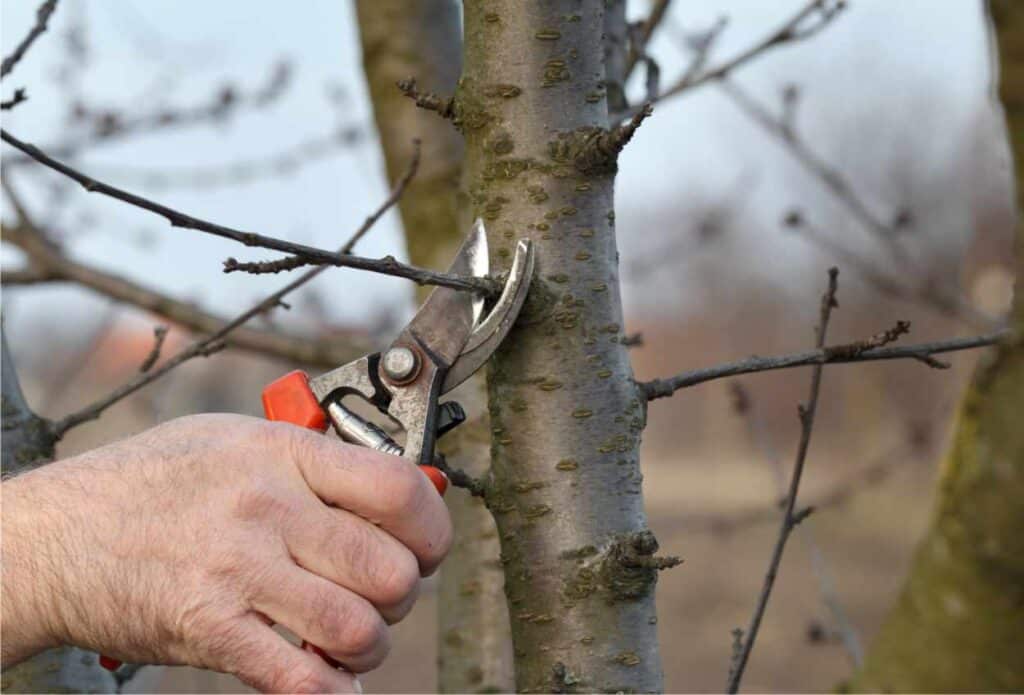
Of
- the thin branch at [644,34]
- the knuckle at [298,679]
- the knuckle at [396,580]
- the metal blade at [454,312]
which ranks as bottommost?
the knuckle at [298,679]

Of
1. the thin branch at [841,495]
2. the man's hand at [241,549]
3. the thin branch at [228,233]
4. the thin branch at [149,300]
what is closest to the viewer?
the thin branch at [228,233]

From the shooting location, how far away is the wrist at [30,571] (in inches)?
55.0

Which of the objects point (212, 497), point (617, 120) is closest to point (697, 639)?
point (617, 120)

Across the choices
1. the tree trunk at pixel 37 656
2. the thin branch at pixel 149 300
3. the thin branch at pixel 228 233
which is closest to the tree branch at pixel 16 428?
the tree trunk at pixel 37 656

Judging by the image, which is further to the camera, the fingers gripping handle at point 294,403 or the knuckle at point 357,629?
the fingers gripping handle at point 294,403

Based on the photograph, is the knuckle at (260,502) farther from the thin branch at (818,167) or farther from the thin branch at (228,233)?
the thin branch at (818,167)

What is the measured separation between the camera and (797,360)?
158cm

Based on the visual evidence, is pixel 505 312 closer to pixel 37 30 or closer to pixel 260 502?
pixel 260 502

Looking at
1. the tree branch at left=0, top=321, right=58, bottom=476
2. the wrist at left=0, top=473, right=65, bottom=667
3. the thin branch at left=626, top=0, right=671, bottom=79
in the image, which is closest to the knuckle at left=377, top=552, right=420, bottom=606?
the wrist at left=0, top=473, right=65, bottom=667

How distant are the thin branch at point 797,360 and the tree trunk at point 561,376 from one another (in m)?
0.06

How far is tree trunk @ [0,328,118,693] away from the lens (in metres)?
1.90

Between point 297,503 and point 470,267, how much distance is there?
0.42 meters

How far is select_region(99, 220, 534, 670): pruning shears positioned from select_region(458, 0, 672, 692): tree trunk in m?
0.05

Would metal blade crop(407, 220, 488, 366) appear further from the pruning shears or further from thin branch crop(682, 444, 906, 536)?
thin branch crop(682, 444, 906, 536)
